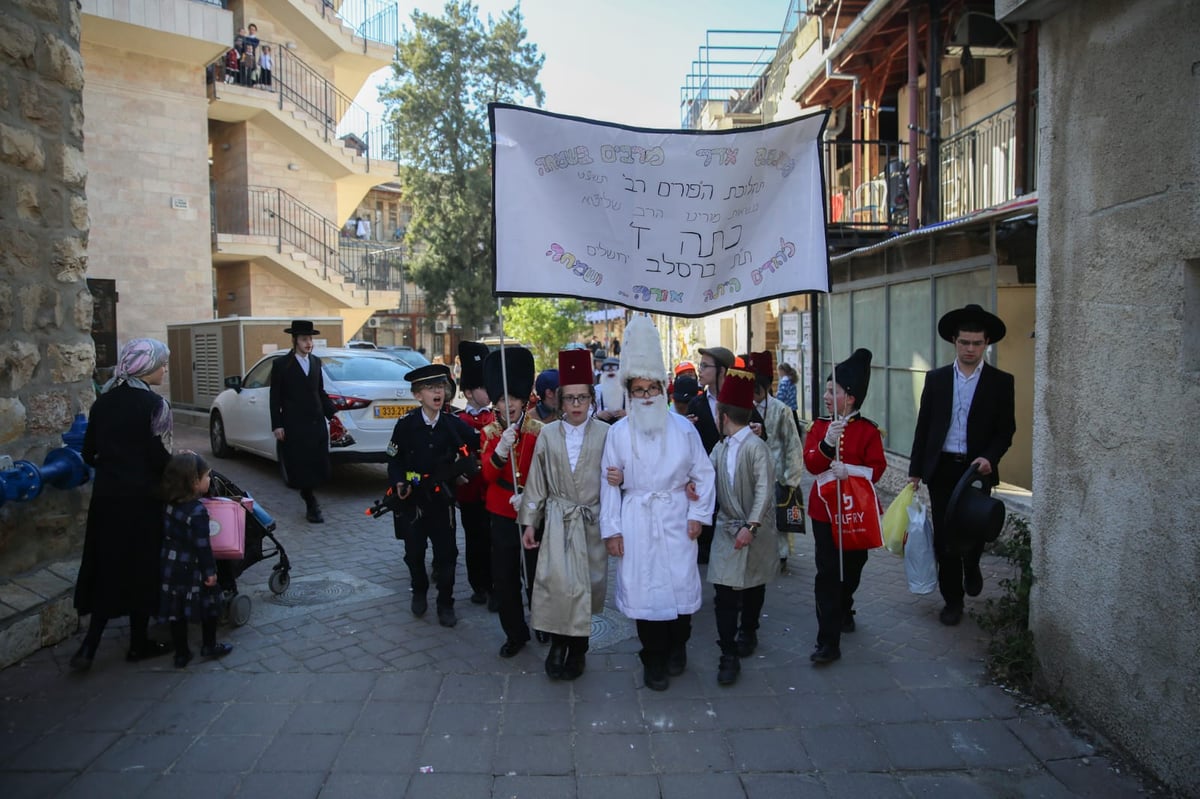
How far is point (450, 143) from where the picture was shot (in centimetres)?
3325

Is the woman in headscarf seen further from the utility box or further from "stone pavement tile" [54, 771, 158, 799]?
the utility box

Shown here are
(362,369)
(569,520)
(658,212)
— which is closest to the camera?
Answer: (569,520)

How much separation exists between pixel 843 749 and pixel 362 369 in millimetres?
8061

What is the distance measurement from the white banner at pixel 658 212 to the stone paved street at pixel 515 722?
2.18 meters

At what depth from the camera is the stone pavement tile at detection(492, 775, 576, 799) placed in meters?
3.40

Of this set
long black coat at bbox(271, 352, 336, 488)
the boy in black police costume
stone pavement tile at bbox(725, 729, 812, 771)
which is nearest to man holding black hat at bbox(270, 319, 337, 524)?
long black coat at bbox(271, 352, 336, 488)

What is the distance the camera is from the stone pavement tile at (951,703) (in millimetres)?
4074

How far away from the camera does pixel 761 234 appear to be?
16.1 ft

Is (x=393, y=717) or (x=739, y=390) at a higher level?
(x=739, y=390)

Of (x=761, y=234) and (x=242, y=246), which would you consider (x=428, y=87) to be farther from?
(x=761, y=234)

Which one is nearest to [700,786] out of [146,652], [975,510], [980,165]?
[975,510]

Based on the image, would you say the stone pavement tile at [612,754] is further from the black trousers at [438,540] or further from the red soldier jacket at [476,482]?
the red soldier jacket at [476,482]

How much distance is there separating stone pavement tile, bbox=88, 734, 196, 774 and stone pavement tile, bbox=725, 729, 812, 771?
2.55 meters

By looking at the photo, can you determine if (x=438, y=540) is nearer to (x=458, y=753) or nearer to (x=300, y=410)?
(x=458, y=753)
